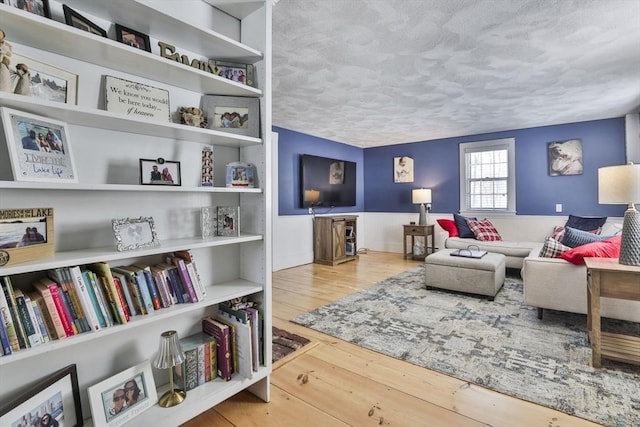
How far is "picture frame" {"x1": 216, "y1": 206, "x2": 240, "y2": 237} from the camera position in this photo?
5.36 feet

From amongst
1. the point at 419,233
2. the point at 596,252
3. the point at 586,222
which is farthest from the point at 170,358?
the point at 586,222

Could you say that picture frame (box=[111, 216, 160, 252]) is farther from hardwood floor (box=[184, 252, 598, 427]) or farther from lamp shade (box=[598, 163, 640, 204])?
lamp shade (box=[598, 163, 640, 204])

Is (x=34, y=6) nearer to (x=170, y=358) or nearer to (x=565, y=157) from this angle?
(x=170, y=358)

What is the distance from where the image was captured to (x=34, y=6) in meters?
1.05

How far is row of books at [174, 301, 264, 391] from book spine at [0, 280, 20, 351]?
662 mm

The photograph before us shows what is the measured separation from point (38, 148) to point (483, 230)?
5180 mm

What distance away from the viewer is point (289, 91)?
331cm

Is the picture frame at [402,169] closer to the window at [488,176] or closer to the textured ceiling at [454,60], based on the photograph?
the window at [488,176]

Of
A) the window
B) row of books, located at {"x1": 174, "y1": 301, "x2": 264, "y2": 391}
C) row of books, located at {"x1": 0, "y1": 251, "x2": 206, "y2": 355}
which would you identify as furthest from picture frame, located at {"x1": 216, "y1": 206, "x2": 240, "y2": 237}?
the window

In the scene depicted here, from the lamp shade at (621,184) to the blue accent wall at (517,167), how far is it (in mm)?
3157

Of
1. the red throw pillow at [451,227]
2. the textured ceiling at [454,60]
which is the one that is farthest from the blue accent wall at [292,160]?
the red throw pillow at [451,227]

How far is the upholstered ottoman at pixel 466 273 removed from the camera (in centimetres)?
324

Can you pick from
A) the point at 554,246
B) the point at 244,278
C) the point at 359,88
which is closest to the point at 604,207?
the point at 554,246

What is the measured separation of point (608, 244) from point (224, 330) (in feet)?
9.37
